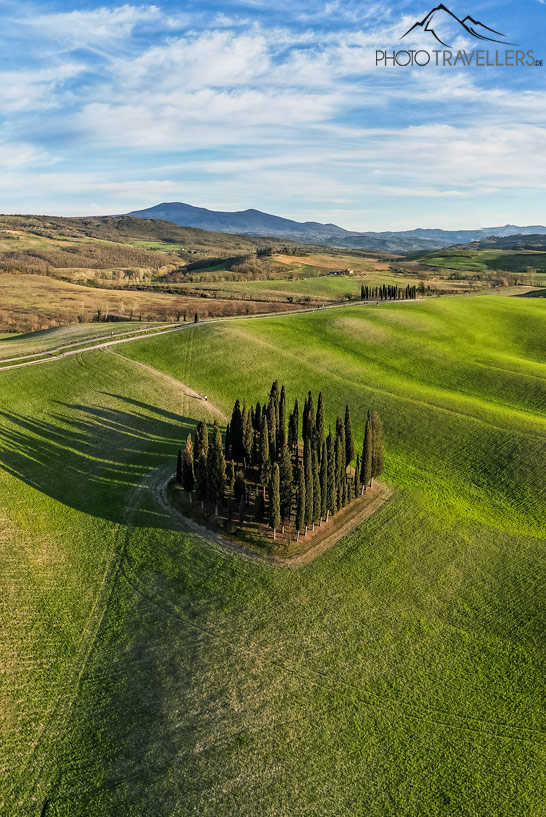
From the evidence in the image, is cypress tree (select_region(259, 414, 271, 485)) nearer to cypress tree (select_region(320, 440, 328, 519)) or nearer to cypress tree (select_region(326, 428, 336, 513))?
cypress tree (select_region(320, 440, 328, 519))

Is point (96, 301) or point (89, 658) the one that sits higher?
point (96, 301)

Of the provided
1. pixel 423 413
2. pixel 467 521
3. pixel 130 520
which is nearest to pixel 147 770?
pixel 130 520

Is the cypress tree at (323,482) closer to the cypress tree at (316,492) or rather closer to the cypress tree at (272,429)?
the cypress tree at (316,492)

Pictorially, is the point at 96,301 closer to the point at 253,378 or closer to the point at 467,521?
the point at 253,378

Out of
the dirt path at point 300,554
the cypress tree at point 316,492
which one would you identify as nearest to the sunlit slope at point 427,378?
the dirt path at point 300,554

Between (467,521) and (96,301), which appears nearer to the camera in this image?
(467,521)

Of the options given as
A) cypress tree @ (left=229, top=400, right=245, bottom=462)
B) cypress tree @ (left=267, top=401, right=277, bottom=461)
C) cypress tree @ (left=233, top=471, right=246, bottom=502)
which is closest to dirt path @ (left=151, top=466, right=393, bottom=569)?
cypress tree @ (left=233, top=471, right=246, bottom=502)

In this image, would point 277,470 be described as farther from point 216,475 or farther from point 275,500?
point 216,475
